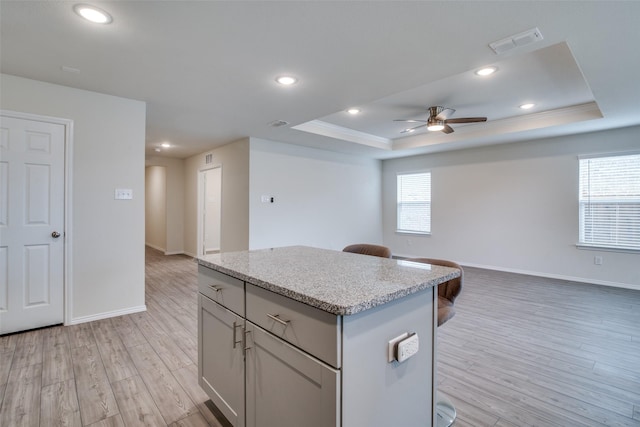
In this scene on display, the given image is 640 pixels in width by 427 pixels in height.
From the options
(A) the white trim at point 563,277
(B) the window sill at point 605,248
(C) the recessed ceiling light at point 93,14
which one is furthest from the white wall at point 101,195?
(B) the window sill at point 605,248

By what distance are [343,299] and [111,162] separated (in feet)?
11.0

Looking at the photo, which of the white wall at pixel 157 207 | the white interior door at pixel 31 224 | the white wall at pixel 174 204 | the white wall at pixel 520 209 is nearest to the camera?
the white interior door at pixel 31 224

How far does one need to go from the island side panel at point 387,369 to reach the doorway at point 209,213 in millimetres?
5829

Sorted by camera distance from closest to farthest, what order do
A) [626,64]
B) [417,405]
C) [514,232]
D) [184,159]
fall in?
[417,405] → [626,64] → [514,232] → [184,159]

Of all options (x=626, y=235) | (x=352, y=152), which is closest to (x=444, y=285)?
(x=626, y=235)

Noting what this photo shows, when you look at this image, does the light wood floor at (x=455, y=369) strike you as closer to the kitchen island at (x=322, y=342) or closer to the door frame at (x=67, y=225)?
the door frame at (x=67, y=225)

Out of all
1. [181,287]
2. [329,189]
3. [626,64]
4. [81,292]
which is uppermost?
[626,64]

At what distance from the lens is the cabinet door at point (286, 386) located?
1.01 meters

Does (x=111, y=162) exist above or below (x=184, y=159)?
below

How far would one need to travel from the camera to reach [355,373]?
1.02m

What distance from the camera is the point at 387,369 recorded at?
116 cm

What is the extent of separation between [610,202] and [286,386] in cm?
573

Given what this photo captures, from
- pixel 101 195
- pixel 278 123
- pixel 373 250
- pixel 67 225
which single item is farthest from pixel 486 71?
pixel 67 225

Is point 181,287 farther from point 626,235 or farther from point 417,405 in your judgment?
point 626,235
